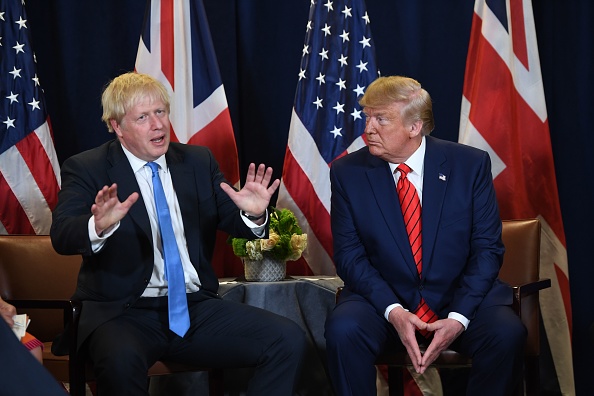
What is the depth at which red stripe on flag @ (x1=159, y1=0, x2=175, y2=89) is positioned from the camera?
5137mm

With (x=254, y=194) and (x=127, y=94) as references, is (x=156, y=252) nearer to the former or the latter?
(x=254, y=194)

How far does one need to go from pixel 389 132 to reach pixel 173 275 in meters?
1.16

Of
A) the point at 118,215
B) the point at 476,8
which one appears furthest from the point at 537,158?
the point at 118,215

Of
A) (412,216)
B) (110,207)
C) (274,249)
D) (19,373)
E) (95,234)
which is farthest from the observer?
(274,249)

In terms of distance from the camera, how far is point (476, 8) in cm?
528

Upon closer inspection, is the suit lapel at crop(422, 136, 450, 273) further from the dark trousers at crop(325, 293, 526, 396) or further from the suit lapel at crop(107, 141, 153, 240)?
the suit lapel at crop(107, 141, 153, 240)

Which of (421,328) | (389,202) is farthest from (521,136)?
(421,328)

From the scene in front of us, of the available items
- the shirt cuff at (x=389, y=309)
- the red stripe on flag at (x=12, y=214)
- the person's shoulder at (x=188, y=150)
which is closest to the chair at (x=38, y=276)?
the red stripe on flag at (x=12, y=214)

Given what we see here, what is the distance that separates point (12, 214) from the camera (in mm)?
4988

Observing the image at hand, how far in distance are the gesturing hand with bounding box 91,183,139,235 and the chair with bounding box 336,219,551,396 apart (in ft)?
4.21

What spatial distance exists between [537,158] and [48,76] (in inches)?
120

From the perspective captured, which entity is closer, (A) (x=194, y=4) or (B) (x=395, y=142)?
(B) (x=395, y=142)

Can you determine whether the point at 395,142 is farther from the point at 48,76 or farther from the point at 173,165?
the point at 48,76

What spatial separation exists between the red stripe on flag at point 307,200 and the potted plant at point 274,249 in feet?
1.47
